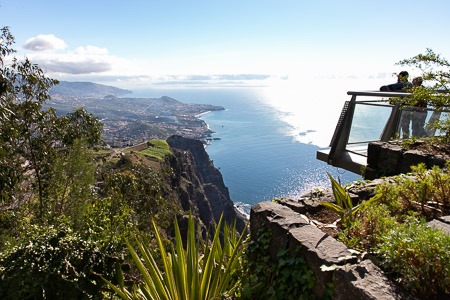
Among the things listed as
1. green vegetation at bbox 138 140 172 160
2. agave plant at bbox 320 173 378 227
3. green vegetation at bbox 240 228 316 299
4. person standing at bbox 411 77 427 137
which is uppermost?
person standing at bbox 411 77 427 137

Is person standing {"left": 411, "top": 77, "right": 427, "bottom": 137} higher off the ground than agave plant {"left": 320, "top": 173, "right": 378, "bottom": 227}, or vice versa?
person standing {"left": 411, "top": 77, "right": 427, "bottom": 137}

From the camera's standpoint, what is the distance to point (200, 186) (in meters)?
53.8

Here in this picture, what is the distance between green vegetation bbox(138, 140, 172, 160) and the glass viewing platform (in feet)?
128

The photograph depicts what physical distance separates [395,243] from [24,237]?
3.83 metres

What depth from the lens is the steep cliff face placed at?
40953mm

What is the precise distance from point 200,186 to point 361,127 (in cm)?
4857

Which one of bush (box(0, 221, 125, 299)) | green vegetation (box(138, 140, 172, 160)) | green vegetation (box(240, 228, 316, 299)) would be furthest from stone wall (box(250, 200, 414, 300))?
green vegetation (box(138, 140, 172, 160))

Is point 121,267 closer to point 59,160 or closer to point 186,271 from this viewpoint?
point 186,271

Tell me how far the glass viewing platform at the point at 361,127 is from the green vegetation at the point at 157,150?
39.1m

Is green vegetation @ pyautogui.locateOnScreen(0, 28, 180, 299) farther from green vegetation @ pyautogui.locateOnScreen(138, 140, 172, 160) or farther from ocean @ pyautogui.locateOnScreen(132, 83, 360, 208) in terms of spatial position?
ocean @ pyautogui.locateOnScreen(132, 83, 360, 208)

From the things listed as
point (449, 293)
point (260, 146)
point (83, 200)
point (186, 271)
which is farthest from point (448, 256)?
point (260, 146)

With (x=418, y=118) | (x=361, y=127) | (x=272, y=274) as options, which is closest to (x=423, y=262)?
(x=272, y=274)

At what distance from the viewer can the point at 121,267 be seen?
3.79 meters

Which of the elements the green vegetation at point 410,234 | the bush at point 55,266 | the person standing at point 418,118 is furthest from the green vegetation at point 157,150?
the green vegetation at point 410,234
